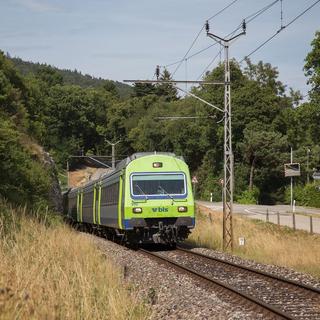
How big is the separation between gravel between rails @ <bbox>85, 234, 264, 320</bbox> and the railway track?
23 cm

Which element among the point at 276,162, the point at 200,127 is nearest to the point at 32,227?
the point at 276,162

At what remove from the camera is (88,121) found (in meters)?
121

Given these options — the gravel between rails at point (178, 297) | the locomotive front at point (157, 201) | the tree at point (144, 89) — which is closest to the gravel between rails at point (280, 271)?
the locomotive front at point (157, 201)

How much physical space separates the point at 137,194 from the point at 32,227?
7.89m

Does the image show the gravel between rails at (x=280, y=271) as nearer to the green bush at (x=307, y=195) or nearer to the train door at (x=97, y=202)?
the train door at (x=97, y=202)

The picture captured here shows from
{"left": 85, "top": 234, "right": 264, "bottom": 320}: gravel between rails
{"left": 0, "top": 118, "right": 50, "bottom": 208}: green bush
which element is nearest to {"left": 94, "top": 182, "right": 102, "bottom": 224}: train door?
{"left": 0, "top": 118, "right": 50, "bottom": 208}: green bush

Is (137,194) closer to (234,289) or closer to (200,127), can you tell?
(234,289)

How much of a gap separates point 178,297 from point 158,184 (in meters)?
10.1

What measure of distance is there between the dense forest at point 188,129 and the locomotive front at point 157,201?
14.1ft

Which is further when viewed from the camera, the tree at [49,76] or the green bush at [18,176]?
the tree at [49,76]

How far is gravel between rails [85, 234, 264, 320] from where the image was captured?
31.9ft

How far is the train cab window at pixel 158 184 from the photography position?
69.3 feet

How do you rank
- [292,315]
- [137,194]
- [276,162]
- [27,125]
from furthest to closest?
[276,162]
[27,125]
[137,194]
[292,315]

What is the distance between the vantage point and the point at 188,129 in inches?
3455
